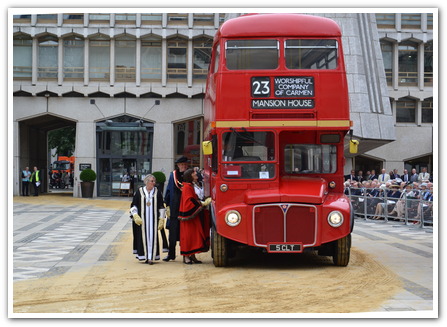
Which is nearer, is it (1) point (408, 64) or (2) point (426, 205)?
(2) point (426, 205)

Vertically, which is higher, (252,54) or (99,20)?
(99,20)

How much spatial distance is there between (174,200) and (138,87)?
1177 inches

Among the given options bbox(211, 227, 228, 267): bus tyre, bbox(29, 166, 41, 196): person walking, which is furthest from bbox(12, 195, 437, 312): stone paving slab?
bbox(29, 166, 41, 196): person walking

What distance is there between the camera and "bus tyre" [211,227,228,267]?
12.9 metres

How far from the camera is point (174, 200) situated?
1394cm

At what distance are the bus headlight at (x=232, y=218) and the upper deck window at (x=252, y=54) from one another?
7.93ft

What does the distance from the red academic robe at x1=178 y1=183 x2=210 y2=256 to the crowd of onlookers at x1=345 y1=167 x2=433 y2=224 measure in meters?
10.7

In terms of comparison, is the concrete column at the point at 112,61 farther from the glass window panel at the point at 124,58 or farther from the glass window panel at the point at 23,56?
the glass window panel at the point at 23,56

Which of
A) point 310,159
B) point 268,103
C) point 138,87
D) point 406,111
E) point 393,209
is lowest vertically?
point 393,209

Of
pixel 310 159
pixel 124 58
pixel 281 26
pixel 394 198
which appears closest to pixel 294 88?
pixel 281 26

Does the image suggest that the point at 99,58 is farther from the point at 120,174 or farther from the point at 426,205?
the point at 426,205

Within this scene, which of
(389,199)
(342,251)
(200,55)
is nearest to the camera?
(342,251)

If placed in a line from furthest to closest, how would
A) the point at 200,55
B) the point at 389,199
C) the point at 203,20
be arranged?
the point at 200,55 → the point at 203,20 → the point at 389,199

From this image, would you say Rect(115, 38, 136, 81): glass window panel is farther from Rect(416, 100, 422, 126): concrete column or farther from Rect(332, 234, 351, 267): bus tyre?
Rect(332, 234, 351, 267): bus tyre
